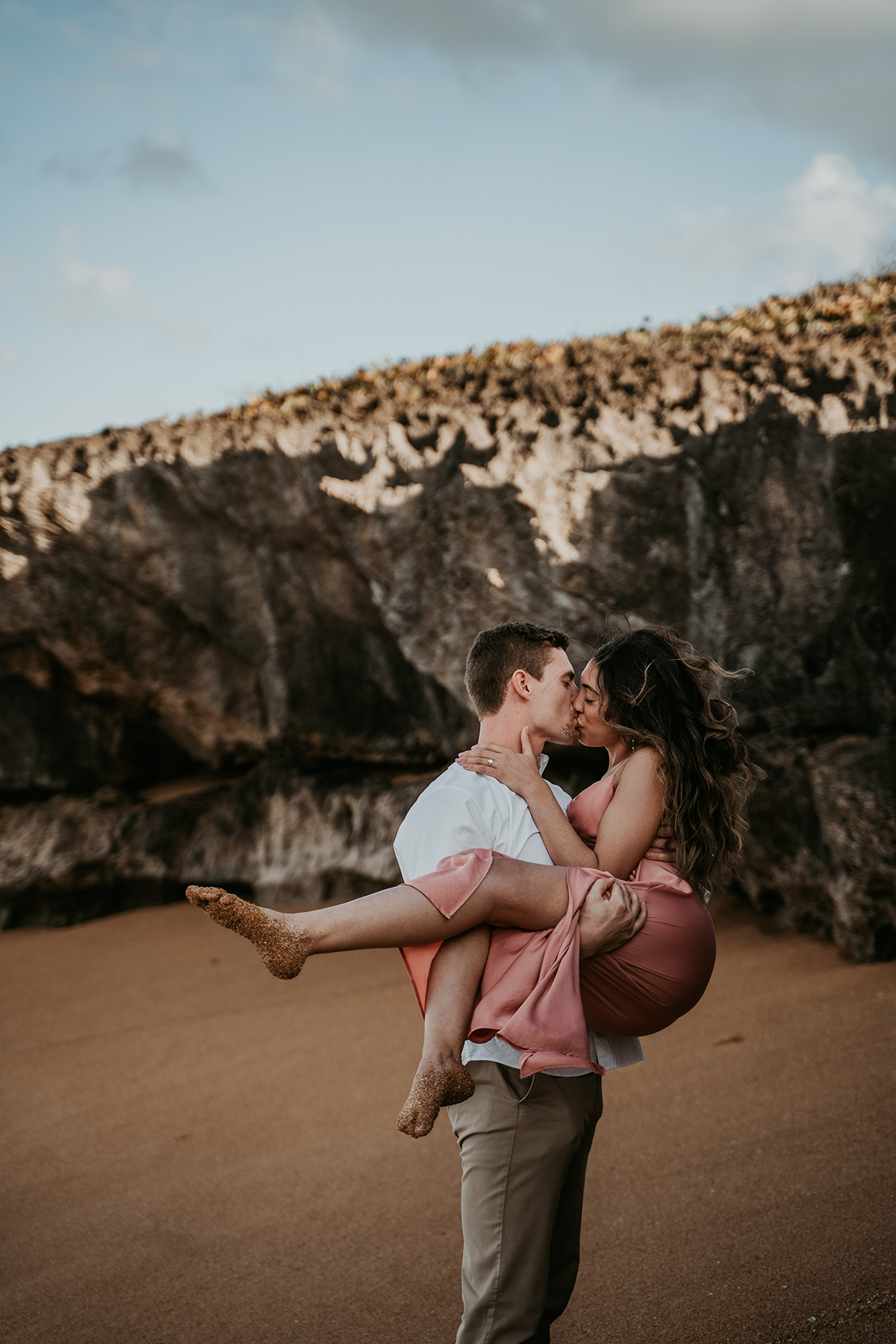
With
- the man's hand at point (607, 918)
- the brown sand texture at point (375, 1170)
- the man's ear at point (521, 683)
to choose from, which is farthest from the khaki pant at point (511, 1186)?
the brown sand texture at point (375, 1170)

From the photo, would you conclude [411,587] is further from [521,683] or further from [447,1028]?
[447,1028]

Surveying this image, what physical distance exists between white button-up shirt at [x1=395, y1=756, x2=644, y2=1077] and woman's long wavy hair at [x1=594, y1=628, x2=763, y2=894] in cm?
43

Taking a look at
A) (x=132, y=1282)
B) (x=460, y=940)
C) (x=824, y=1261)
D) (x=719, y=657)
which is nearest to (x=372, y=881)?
(x=719, y=657)

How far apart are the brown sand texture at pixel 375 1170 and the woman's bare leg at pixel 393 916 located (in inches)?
72.8

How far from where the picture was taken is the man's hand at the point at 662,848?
273 centimetres

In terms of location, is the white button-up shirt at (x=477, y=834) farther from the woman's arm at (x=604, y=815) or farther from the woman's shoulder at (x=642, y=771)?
the woman's shoulder at (x=642, y=771)

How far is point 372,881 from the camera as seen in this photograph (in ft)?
24.5

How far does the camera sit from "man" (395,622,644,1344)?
2.30 meters

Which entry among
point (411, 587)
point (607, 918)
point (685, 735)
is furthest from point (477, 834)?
point (411, 587)

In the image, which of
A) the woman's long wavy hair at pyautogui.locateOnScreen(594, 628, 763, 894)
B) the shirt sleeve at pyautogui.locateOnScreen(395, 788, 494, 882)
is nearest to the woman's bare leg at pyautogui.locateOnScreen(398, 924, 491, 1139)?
the shirt sleeve at pyautogui.locateOnScreen(395, 788, 494, 882)

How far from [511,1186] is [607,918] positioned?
0.71 metres

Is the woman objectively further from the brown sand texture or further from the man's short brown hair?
the brown sand texture

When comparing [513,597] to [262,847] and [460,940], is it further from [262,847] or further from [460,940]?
[460,940]

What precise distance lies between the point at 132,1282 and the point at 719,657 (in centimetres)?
492
